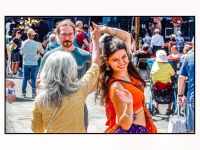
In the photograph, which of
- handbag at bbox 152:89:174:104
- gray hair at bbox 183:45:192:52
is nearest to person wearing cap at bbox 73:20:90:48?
gray hair at bbox 183:45:192:52

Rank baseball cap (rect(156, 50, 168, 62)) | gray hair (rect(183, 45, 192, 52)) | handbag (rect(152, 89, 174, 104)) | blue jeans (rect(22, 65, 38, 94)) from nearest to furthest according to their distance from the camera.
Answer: gray hair (rect(183, 45, 192, 52))
baseball cap (rect(156, 50, 168, 62))
blue jeans (rect(22, 65, 38, 94))
handbag (rect(152, 89, 174, 104))

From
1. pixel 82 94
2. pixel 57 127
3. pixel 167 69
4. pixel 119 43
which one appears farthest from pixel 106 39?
pixel 167 69

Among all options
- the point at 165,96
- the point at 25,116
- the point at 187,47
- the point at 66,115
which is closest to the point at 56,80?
the point at 66,115

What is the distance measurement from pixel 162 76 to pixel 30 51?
2.14 m

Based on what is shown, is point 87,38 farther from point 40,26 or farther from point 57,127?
point 57,127

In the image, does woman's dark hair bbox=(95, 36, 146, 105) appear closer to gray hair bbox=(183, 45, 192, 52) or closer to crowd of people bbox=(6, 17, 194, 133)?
crowd of people bbox=(6, 17, 194, 133)

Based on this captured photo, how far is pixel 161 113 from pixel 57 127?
2896 mm

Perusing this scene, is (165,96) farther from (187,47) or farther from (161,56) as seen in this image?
(187,47)

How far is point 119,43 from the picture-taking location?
120 inches

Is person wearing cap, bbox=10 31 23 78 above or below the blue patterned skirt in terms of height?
above

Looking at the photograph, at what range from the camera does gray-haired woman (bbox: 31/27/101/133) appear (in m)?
2.42

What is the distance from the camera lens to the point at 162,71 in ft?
16.0

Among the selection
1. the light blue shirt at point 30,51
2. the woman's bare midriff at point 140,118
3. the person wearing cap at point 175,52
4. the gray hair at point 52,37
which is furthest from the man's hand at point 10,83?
the person wearing cap at point 175,52

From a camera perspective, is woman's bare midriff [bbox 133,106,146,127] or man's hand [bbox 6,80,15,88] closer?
woman's bare midriff [bbox 133,106,146,127]
